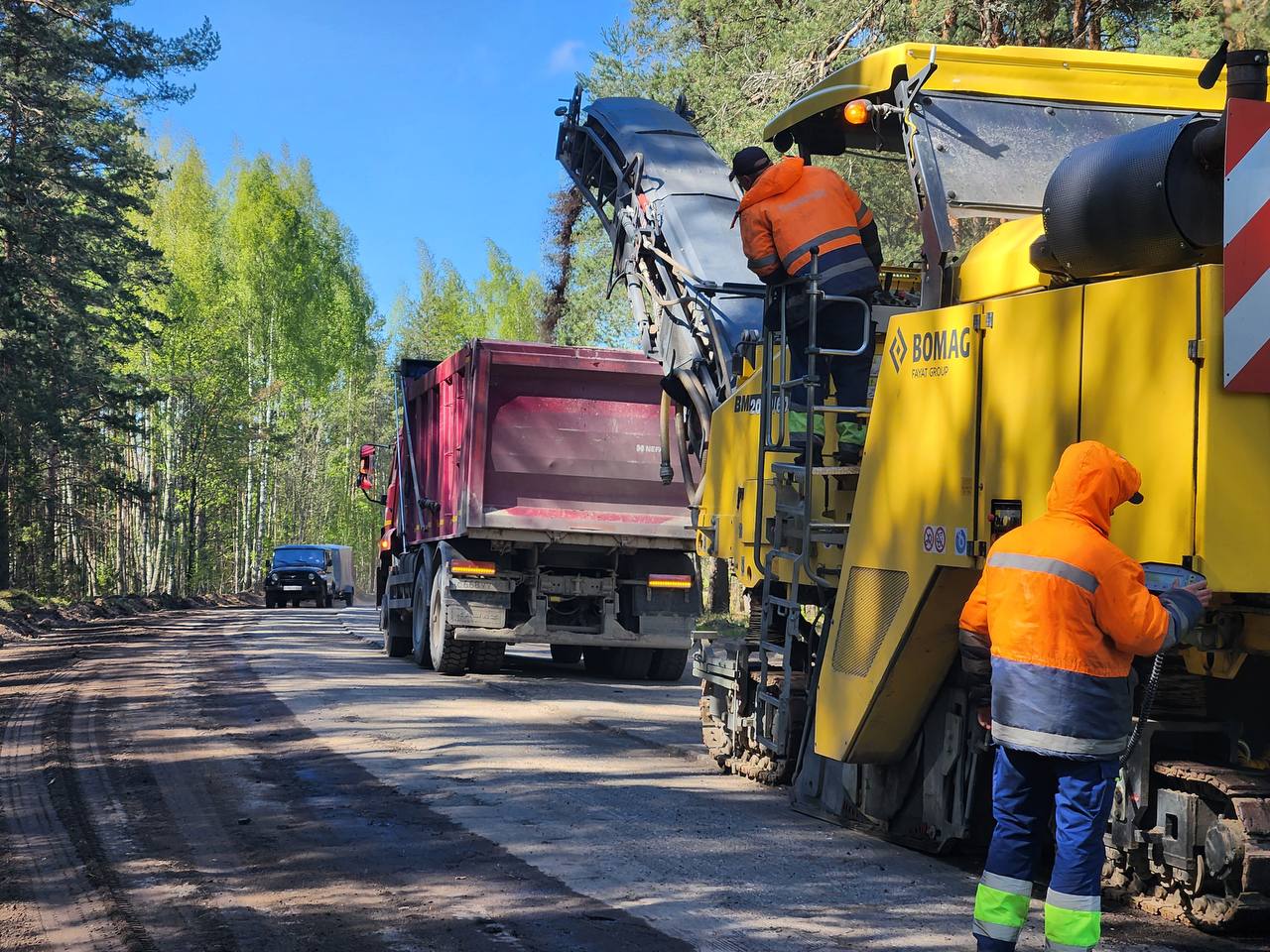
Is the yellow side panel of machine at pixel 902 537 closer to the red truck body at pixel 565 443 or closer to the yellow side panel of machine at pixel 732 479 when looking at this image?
the yellow side panel of machine at pixel 732 479

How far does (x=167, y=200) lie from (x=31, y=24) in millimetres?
33757

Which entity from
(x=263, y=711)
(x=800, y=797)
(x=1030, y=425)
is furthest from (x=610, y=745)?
(x=1030, y=425)

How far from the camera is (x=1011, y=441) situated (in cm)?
540

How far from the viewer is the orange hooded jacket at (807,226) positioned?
23.7 ft

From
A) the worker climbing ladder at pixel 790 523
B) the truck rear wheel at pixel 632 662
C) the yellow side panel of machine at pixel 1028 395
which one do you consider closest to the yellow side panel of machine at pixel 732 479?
the worker climbing ladder at pixel 790 523

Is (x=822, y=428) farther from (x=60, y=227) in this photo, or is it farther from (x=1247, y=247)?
(x=60, y=227)

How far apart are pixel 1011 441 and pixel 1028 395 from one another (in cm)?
20

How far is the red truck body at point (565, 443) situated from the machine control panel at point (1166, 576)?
948 cm

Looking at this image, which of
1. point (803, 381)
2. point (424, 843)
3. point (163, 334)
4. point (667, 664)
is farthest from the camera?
point (163, 334)

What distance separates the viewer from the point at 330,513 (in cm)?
6962

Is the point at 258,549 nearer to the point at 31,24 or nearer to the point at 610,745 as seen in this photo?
the point at 31,24

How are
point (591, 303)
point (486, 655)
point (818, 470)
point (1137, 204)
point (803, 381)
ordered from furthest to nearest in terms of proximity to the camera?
1. point (591, 303)
2. point (486, 655)
3. point (818, 470)
4. point (803, 381)
5. point (1137, 204)

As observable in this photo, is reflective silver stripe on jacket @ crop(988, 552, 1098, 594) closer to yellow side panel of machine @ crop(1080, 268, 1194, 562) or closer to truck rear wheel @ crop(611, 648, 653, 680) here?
yellow side panel of machine @ crop(1080, 268, 1194, 562)

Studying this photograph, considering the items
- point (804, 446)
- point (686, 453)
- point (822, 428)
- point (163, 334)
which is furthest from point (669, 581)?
point (163, 334)
